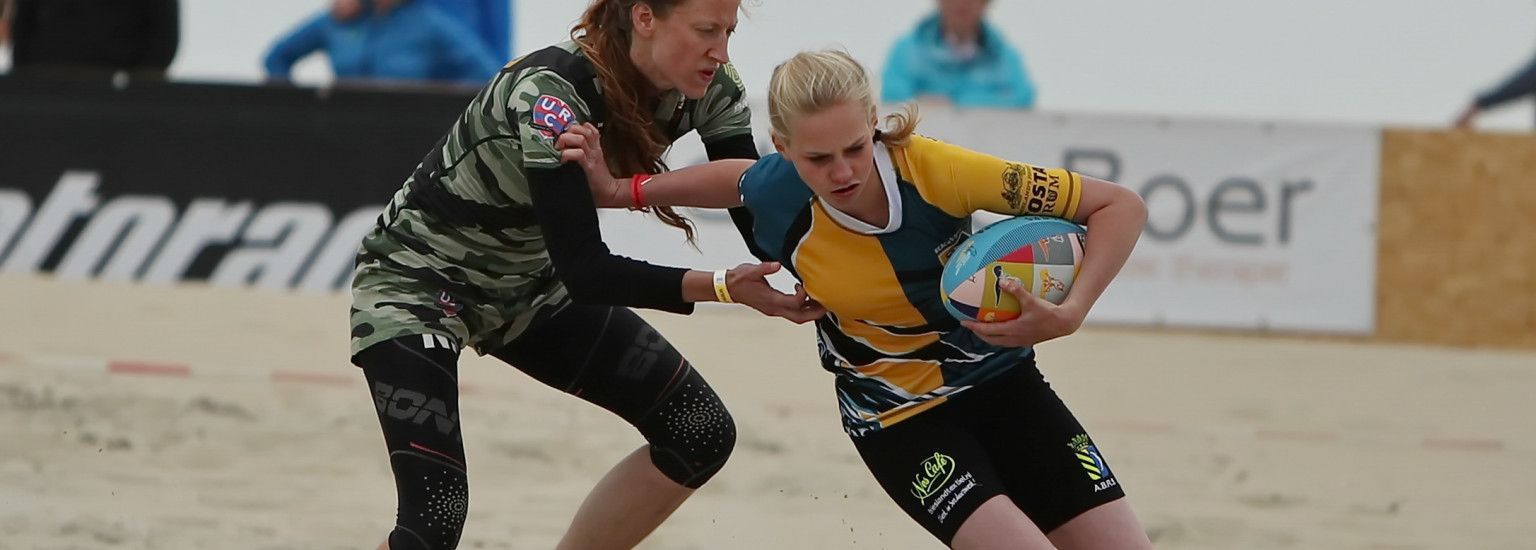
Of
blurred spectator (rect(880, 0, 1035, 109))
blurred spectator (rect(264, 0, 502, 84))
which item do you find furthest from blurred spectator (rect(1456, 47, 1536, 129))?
blurred spectator (rect(264, 0, 502, 84))

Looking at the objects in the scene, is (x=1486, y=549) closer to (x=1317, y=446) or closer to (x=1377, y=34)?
(x=1317, y=446)

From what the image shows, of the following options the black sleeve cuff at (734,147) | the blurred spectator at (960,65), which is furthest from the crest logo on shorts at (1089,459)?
the blurred spectator at (960,65)

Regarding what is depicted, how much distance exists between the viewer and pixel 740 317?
33.7 ft

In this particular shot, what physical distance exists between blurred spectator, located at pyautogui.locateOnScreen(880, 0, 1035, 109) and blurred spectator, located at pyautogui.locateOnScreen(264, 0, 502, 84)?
2.26m

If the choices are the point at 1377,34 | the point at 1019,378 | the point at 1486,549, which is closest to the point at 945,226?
the point at 1019,378

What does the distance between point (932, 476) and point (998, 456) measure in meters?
0.20

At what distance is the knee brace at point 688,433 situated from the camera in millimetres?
4258

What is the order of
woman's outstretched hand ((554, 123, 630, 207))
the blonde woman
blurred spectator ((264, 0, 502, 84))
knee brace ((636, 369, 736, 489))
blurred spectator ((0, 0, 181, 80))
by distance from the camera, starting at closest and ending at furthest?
the blonde woman → woman's outstretched hand ((554, 123, 630, 207)) → knee brace ((636, 369, 736, 489)) → blurred spectator ((0, 0, 181, 80)) → blurred spectator ((264, 0, 502, 84))

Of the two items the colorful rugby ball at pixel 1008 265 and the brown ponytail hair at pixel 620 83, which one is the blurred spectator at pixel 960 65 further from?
the colorful rugby ball at pixel 1008 265

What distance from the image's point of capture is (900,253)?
12.2 feet

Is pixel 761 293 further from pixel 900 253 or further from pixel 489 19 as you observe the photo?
pixel 489 19

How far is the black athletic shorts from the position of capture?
3758mm

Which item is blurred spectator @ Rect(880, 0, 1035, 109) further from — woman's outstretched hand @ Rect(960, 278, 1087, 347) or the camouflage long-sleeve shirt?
woman's outstretched hand @ Rect(960, 278, 1087, 347)

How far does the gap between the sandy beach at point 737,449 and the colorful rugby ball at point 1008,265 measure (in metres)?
1.92
